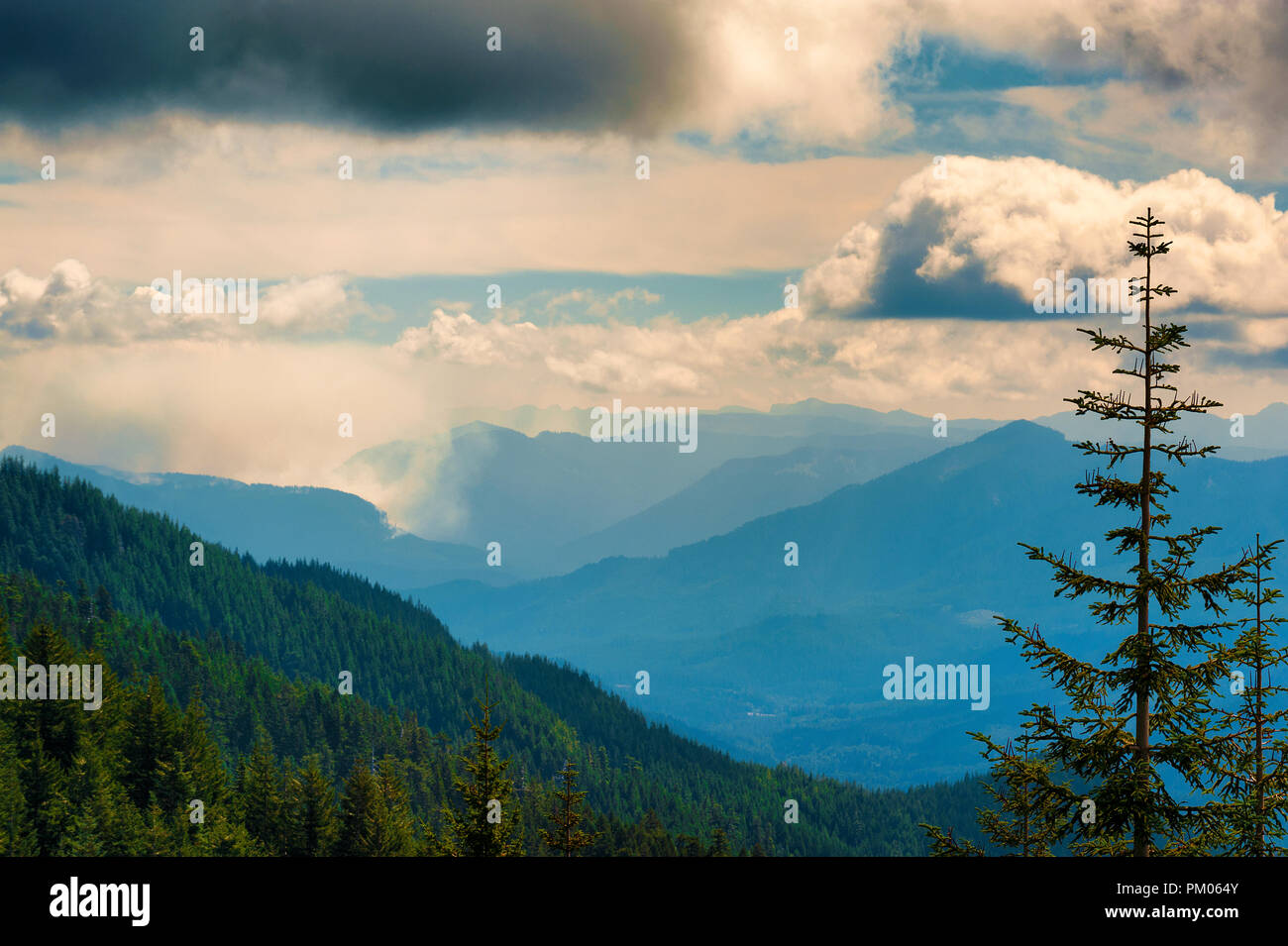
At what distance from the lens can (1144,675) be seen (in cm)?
2341

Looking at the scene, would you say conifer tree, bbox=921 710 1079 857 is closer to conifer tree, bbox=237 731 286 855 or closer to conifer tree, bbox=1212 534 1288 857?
conifer tree, bbox=1212 534 1288 857

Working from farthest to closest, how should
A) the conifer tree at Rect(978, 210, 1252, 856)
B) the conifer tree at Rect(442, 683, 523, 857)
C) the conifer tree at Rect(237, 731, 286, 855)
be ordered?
the conifer tree at Rect(237, 731, 286, 855) < the conifer tree at Rect(442, 683, 523, 857) < the conifer tree at Rect(978, 210, 1252, 856)

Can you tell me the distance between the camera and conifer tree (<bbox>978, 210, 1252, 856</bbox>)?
2294 cm

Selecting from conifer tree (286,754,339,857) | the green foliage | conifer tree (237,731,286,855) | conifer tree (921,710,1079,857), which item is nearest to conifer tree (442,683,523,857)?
conifer tree (921,710,1079,857)

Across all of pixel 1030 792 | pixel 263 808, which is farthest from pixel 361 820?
pixel 1030 792

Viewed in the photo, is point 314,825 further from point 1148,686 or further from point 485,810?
point 1148,686

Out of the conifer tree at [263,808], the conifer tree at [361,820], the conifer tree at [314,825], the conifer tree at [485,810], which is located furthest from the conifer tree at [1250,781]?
the conifer tree at [263,808]

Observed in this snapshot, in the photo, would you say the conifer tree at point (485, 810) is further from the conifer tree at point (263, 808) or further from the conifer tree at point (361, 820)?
the conifer tree at point (263, 808)
